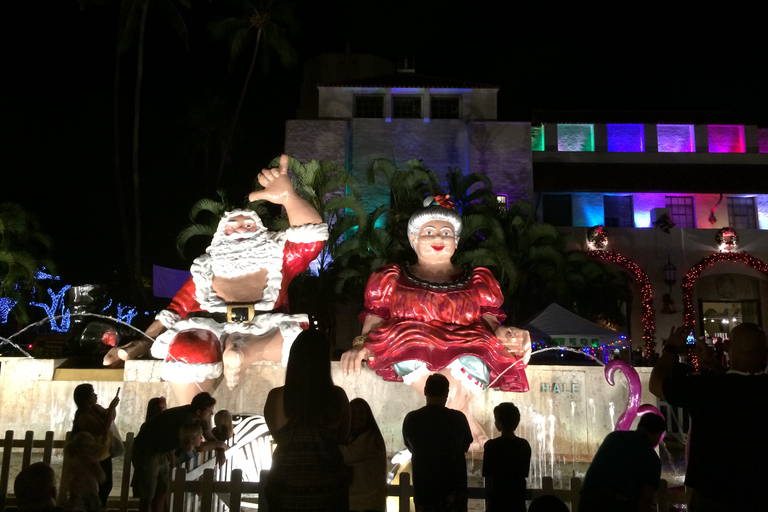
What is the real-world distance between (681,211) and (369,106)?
14.3 metres

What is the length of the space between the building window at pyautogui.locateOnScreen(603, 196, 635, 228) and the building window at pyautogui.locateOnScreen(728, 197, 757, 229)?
422 cm

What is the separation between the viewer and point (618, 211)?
2734cm

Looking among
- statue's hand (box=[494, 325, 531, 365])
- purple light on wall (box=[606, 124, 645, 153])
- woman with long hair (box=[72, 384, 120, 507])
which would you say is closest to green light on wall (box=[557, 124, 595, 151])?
purple light on wall (box=[606, 124, 645, 153])

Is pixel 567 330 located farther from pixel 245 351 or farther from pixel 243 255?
pixel 245 351

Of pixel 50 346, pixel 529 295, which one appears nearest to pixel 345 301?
pixel 529 295

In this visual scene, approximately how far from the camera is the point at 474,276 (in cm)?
683

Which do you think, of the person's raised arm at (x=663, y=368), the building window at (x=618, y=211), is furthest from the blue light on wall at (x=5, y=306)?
the building window at (x=618, y=211)

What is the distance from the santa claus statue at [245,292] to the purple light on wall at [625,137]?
2555 centimetres

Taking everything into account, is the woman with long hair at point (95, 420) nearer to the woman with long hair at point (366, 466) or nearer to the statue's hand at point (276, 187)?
the woman with long hair at point (366, 466)

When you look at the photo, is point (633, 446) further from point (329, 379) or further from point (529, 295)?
point (529, 295)

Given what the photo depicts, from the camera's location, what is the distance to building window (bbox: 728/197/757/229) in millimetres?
27047

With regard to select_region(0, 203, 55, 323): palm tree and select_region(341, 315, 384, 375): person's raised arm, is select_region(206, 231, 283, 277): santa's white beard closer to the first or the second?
select_region(341, 315, 384, 375): person's raised arm

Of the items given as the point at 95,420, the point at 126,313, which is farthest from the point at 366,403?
the point at 126,313

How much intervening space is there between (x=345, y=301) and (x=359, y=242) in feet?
10.4
